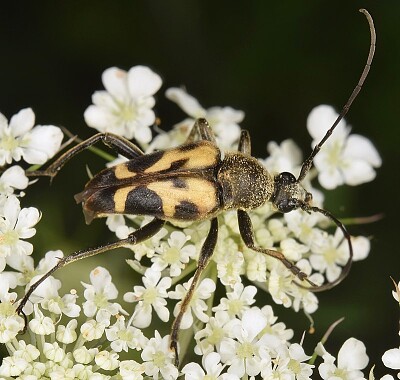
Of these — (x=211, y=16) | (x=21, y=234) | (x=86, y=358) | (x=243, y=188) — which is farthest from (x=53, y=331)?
(x=211, y=16)

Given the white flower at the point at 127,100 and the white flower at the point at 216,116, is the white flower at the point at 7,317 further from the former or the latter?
the white flower at the point at 216,116

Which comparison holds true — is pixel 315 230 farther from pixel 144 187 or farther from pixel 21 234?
pixel 21 234

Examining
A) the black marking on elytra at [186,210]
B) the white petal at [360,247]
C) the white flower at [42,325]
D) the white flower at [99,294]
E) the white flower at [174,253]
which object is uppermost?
the black marking on elytra at [186,210]

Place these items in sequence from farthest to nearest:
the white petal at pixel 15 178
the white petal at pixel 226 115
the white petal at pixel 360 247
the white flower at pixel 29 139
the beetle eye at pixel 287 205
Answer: the white petal at pixel 226 115 → the white petal at pixel 360 247 → the white flower at pixel 29 139 → the beetle eye at pixel 287 205 → the white petal at pixel 15 178

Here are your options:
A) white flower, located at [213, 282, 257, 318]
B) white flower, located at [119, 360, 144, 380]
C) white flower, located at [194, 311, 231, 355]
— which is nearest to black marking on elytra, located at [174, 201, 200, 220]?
white flower, located at [213, 282, 257, 318]

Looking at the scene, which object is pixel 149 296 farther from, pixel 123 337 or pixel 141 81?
pixel 141 81

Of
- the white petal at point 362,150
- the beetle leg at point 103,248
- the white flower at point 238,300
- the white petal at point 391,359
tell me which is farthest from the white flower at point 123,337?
the white petal at point 362,150

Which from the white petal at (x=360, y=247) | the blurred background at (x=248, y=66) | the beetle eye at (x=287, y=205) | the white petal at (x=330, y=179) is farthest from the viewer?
the blurred background at (x=248, y=66)
